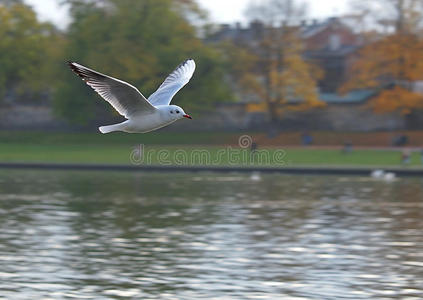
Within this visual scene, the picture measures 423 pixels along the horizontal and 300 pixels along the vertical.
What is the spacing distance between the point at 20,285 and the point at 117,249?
144 inches

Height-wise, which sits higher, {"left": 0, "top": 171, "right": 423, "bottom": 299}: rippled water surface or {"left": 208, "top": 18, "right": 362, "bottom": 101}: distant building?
{"left": 208, "top": 18, "right": 362, "bottom": 101}: distant building

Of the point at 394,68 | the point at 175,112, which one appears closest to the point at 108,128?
the point at 175,112

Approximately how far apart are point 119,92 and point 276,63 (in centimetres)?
4578

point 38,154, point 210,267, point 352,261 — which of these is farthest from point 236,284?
point 38,154

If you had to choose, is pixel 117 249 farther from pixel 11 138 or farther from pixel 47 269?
pixel 11 138

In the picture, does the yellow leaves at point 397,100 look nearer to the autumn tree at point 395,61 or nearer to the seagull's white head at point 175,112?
the autumn tree at point 395,61

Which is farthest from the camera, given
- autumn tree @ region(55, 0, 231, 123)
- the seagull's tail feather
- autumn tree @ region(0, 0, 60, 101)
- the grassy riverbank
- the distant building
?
the distant building

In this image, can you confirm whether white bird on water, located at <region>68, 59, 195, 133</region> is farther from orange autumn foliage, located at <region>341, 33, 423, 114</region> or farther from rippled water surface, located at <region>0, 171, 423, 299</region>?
orange autumn foliage, located at <region>341, 33, 423, 114</region>

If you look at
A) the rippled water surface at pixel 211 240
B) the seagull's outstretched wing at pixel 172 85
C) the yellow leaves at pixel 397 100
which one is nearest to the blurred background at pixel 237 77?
the yellow leaves at pixel 397 100

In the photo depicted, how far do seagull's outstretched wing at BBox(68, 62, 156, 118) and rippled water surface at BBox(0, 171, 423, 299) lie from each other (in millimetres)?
3778

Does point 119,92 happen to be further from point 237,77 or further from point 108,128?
point 237,77

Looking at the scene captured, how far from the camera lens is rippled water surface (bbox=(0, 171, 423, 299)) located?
48.6ft

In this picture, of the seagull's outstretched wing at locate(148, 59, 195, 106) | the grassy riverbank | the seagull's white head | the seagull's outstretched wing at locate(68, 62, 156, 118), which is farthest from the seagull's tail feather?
the grassy riverbank

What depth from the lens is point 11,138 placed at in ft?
184
